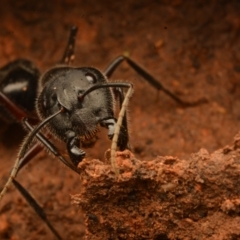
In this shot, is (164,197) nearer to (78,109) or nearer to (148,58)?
(78,109)

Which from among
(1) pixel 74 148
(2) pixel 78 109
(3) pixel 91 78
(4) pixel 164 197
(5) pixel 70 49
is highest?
(5) pixel 70 49

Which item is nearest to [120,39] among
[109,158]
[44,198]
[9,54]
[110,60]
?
[110,60]

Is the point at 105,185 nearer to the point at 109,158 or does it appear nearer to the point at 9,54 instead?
the point at 109,158

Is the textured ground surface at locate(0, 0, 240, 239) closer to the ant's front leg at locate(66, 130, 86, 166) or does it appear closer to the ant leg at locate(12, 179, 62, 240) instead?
the ant leg at locate(12, 179, 62, 240)

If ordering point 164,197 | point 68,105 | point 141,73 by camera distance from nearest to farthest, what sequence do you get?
point 164,197 → point 68,105 → point 141,73

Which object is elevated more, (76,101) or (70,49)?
(70,49)

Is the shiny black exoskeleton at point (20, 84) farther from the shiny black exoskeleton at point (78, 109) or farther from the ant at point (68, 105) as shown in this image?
the shiny black exoskeleton at point (78, 109)

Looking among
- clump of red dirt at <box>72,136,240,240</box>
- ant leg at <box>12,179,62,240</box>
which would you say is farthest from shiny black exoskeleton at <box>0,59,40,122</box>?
clump of red dirt at <box>72,136,240,240</box>

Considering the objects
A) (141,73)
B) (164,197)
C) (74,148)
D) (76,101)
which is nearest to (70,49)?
(141,73)
